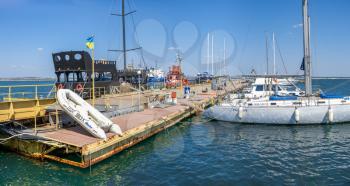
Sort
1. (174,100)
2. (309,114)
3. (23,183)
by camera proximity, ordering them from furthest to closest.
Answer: (174,100), (309,114), (23,183)

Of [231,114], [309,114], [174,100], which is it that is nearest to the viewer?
[309,114]

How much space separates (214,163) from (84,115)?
728cm

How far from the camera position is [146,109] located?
82.8ft

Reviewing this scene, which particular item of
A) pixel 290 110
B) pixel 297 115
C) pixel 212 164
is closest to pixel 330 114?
pixel 297 115

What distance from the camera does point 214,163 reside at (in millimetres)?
13453

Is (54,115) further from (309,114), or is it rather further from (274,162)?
(309,114)

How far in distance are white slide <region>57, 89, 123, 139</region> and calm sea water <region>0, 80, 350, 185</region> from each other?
5.22ft

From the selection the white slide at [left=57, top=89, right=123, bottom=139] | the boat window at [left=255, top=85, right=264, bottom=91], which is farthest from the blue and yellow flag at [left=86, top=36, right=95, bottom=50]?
the boat window at [left=255, top=85, right=264, bottom=91]

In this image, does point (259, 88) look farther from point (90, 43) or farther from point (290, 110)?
point (90, 43)

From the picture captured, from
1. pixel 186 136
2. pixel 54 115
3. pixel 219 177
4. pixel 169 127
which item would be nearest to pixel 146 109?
pixel 169 127

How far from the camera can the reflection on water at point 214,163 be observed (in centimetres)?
1138

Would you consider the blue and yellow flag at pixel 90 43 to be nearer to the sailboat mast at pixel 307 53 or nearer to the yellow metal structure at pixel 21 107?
the yellow metal structure at pixel 21 107

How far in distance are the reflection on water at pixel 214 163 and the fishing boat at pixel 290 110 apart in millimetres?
2737

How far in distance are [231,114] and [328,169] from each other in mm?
11874
